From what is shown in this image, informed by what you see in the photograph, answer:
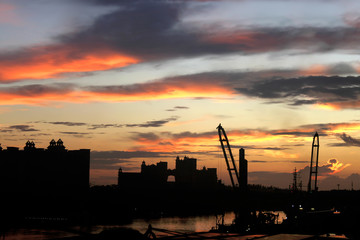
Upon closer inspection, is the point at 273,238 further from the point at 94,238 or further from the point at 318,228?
the point at 318,228

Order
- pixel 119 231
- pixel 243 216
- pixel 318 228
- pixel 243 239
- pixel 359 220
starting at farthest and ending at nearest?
1. pixel 243 216
2. pixel 318 228
3. pixel 359 220
4. pixel 243 239
5. pixel 119 231

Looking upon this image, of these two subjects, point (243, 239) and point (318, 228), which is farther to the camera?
point (318, 228)

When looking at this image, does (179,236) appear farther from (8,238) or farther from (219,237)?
(8,238)

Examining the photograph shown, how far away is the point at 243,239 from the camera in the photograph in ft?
69.8

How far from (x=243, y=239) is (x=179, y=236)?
10.1 feet

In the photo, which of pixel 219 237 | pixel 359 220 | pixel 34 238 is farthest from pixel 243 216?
pixel 219 237

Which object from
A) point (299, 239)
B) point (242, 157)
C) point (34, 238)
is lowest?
point (34, 238)

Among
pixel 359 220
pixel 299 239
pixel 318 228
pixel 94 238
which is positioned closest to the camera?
pixel 94 238

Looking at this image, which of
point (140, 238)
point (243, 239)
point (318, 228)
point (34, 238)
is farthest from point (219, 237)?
point (34, 238)

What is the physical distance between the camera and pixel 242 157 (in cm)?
16075

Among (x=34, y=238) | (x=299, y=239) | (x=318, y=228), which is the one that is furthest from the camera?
(x=34, y=238)

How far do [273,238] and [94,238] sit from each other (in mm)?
8254

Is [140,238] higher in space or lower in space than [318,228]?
higher

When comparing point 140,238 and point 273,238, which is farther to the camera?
point 273,238
